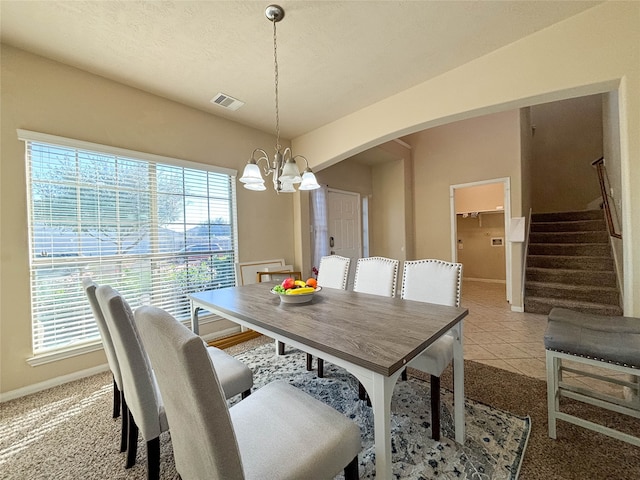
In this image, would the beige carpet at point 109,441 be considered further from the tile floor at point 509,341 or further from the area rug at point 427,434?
the tile floor at point 509,341

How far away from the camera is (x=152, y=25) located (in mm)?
1824

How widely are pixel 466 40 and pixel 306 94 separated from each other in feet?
4.97

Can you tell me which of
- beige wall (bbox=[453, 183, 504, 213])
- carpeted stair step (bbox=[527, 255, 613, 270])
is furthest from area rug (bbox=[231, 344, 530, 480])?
beige wall (bbox=[453, 183, 504, 213])

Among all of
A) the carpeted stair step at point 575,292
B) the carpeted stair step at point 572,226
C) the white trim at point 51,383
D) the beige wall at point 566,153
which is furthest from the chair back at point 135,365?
the beige wall at point 566,153

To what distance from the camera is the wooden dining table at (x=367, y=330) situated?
0.93 meters

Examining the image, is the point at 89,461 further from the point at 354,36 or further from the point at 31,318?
the point at 354,36

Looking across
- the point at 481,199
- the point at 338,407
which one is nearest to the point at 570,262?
the point at 481,199

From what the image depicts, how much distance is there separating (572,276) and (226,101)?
532 centimetres

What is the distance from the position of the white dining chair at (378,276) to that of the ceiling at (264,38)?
1.78m

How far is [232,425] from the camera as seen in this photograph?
72 cm

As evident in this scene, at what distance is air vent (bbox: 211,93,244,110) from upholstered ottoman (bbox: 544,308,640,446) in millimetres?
3397

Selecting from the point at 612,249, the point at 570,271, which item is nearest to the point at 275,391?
the point at 570,271

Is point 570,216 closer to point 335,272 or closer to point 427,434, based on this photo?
point 335,272

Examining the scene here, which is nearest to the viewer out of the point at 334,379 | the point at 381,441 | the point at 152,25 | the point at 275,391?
the point at 381,441
